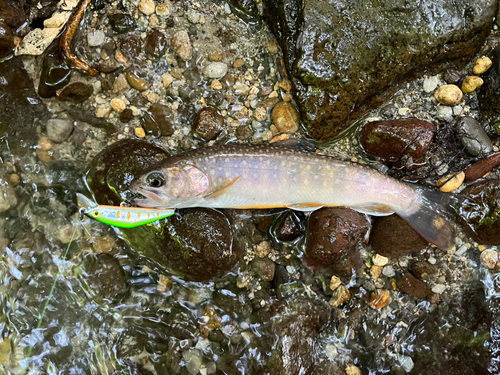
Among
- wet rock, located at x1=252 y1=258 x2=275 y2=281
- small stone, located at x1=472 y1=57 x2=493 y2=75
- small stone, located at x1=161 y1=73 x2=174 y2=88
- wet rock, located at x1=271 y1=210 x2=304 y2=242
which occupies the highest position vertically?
small stone, located at x1=472 y1=57 x2=493 y2=75

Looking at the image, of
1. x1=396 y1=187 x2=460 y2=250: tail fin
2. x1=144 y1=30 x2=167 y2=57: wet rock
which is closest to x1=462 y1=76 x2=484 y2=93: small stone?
x1=396 y1=187 x2=460 y2=250: tail fin

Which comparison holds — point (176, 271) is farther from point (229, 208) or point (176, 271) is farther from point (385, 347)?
point (385, 347)

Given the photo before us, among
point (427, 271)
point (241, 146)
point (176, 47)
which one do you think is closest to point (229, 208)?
point (241, 146)

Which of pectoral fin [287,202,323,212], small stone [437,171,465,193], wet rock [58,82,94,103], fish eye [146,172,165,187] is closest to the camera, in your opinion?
fish eye [146,172,165,187]

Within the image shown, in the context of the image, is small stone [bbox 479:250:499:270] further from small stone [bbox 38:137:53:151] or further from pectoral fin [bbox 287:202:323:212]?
small stone [bbox 38:137:53:151]

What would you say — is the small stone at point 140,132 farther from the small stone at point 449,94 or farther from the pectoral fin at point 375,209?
the small stone at point 449,94

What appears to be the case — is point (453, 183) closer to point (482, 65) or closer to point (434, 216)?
point (434, 216)
